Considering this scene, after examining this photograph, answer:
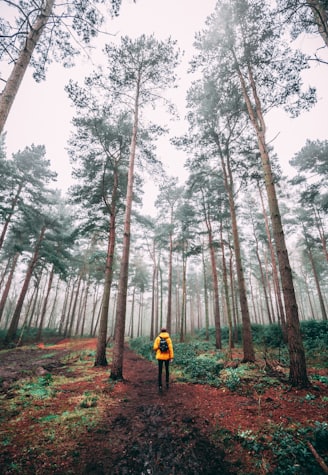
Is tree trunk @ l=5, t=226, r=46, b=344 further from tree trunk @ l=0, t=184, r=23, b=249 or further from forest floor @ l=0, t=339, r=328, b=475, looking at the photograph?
forest floor @ l=0, t=339, r=328, b=475

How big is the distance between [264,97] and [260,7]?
3.71 meters

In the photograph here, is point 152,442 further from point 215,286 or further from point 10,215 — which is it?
point 10,215

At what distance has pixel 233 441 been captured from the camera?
366 cm

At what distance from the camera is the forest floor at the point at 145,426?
3113 millimetres

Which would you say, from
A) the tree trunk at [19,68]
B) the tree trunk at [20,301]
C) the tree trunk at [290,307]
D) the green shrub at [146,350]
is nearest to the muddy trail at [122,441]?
the tree trunk at [290,307]

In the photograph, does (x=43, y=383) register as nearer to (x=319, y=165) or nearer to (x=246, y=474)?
(x=246, y=474)

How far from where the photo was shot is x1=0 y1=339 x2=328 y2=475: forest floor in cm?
311

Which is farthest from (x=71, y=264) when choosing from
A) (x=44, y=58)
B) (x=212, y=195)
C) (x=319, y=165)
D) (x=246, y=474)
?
(x=319, y=165)

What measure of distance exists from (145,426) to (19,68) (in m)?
9.12

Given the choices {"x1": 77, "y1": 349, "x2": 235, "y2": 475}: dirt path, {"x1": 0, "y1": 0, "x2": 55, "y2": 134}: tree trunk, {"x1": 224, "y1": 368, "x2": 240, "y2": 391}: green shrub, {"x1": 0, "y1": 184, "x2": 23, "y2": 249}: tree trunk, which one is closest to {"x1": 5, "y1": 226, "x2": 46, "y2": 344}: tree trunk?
{"x1": 0, "y1": 184, "x2": 23, "y2": 249}: tree trunk

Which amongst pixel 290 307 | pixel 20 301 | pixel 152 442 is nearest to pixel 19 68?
pixel 152 442

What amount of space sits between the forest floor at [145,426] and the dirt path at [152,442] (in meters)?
0.02

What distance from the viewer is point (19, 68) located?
4984 mm

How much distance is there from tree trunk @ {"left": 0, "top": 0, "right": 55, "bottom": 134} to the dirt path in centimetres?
652
